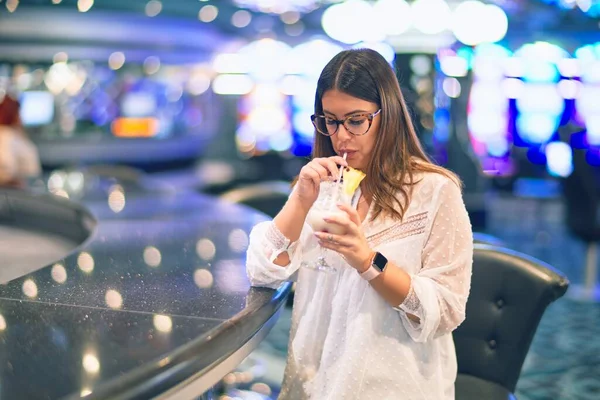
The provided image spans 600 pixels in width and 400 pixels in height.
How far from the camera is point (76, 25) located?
1092 centimetres

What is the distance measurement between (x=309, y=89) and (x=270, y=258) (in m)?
9.67

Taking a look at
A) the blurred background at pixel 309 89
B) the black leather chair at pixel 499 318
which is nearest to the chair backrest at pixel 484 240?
the black leather chair at pixel 499 318

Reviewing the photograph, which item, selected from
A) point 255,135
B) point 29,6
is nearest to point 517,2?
point 255,135

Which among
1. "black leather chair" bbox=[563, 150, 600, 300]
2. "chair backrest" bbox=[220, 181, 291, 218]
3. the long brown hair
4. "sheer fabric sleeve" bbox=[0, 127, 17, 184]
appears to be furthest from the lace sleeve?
"black leather chair" bbox=[563, 150, 600, 300]

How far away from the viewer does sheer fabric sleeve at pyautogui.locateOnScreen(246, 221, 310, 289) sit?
178 cm

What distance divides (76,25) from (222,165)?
15.9 ft

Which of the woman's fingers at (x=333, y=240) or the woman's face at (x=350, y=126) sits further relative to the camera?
the woman's face at (x=350, y=126)

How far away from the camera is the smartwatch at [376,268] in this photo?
158 cm

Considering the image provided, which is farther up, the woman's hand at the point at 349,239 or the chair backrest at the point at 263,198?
the woman's hand at the point at 349,239

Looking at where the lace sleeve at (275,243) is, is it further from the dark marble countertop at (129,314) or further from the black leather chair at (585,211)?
the black leather chair at (585,211)

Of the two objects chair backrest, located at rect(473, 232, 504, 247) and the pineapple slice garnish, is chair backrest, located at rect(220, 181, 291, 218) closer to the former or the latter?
chair backrest, located at rect(473, 232, 504, 247)

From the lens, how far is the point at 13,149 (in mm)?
5102

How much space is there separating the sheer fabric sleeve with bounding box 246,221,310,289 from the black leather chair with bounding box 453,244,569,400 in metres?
0.66

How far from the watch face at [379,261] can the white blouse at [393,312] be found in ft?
0.29
